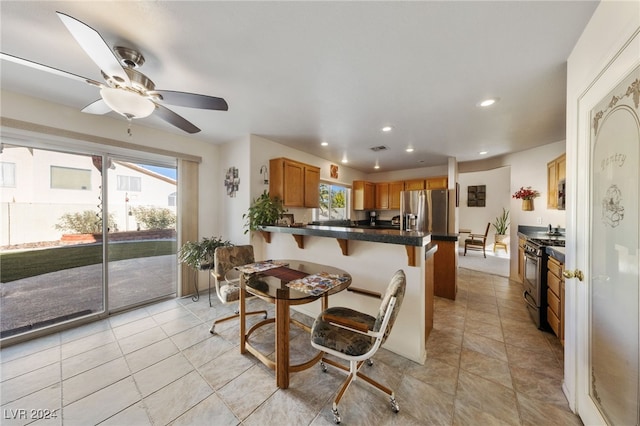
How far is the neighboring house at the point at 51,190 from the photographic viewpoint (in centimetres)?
225

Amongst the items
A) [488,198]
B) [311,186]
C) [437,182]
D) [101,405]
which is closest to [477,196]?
[488,198]

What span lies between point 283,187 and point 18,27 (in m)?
2.58

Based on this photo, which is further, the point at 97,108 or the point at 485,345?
the point at 485,345

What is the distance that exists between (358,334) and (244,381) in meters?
1.01

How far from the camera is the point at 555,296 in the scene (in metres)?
2.15

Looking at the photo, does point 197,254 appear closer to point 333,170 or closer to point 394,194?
point 333,170

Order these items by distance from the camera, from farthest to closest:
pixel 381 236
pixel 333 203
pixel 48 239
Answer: pixel 333 203, pixel 48 239, pixel 381 236

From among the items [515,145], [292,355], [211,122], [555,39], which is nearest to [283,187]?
[211,122]

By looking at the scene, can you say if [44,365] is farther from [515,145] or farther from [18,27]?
[515,145]

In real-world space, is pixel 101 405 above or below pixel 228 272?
below

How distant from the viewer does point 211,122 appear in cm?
283

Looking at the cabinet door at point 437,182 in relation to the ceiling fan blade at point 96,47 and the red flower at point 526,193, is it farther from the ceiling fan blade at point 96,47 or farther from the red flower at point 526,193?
the ceiling fan blade at point 96,47

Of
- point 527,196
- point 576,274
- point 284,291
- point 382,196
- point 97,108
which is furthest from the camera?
point 382,196

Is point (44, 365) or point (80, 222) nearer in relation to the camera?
point (44, 365)
